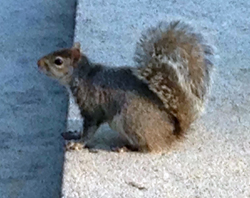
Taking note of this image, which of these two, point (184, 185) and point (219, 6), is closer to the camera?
point (184, 185)

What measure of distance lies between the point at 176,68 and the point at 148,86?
132 mm

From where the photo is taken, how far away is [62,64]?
111 inches

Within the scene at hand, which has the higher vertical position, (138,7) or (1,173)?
(138,7)

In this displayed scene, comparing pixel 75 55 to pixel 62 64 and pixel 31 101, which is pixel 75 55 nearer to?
pixel 62 64

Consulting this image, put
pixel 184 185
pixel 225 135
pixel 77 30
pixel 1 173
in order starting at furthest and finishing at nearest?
pixel 77 30 → pixel 1 173 → pixel 225 135 → pixel 184 185

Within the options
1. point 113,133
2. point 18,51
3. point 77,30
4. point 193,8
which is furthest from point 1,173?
point 193,8

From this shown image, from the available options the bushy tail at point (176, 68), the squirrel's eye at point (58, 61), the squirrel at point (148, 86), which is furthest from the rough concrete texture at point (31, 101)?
the bushy tail at point (176, 68)

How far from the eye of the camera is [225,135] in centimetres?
305

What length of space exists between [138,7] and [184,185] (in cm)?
179

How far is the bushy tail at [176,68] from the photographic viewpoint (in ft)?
8.98

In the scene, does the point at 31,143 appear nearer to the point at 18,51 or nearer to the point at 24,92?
the point at 24,92

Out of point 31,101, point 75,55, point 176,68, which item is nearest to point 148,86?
point 176,68

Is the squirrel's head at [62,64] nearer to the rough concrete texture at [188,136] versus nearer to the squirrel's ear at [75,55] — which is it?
the squirrel's ear at [75,55]

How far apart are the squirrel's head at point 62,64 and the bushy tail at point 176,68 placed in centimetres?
26
